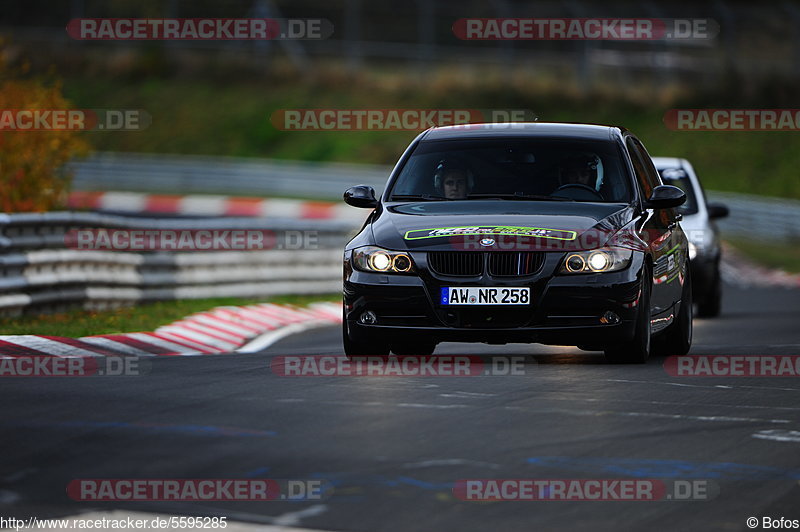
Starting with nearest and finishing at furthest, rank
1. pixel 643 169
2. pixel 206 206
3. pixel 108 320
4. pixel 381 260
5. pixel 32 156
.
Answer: pixel 381 260 → pixel 643 169 → pixel 108 320 → pixel 32 156 → pixel 206 206

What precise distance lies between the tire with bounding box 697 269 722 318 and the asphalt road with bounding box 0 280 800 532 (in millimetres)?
8139

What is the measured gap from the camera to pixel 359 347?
35.7 feet

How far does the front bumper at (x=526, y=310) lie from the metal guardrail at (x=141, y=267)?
5732 millimetres

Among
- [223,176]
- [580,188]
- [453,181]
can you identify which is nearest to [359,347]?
[453,181]

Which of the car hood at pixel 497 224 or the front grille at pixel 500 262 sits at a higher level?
the car hood at pixel 497 224

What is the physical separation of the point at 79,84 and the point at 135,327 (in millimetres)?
40560

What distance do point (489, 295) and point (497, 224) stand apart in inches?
20.4

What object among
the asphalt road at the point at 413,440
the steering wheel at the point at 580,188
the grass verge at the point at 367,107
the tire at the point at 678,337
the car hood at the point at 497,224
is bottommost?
the asphalt road at the point at 413,440

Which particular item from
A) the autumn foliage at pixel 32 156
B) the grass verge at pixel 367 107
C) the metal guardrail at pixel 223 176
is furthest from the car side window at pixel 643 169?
the grass verge at pixel 367 107

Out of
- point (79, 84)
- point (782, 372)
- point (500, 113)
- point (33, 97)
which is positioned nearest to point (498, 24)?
point (500, 113)

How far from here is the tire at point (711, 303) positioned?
1858 centimetres

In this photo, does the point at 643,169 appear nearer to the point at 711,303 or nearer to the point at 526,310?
the point at 526,310

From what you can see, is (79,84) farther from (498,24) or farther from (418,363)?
(418,363)

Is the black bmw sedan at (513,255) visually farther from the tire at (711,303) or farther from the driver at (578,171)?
the tire at (711,303)
